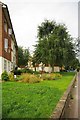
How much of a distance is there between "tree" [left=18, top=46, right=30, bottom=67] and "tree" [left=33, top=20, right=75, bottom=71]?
1050 inches

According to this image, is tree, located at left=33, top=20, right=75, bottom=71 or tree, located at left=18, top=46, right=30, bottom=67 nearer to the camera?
tree, located at left=33, top=20, right=75, bottom=71

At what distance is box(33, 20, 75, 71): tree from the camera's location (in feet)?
163

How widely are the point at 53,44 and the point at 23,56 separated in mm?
36074

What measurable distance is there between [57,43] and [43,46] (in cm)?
309

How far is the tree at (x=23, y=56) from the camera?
8350 cm

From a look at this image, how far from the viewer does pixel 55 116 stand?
25.4ft

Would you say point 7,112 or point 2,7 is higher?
point 2,7

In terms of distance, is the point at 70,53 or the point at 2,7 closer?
the point at 2,7

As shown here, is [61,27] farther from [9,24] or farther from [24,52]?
[24,52]

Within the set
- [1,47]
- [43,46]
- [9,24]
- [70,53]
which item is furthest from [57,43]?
[1,47]

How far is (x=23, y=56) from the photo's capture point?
8525 cm

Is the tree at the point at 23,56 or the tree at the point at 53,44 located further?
the tree at the point at 23,56

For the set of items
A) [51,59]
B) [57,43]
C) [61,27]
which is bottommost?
[51,59]

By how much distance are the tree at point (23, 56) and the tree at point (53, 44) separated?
87.5 feet
